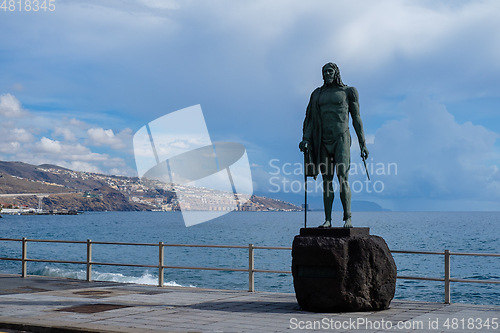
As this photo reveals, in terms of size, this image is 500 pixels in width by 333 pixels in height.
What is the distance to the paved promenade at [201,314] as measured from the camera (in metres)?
6.94

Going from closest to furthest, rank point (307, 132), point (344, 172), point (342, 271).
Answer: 1. point (342, 271)
2. point (344, 172)
3. point (307, 132)

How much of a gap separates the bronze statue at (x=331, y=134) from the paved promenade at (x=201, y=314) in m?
1.82

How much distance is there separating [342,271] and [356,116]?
271cm

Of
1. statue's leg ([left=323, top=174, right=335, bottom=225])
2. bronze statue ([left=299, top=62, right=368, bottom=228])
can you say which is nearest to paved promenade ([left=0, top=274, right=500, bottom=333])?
statue's leg ([left=323, top=174, right=335, bottom=225])

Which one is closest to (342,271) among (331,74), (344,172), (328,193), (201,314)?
(328,193)

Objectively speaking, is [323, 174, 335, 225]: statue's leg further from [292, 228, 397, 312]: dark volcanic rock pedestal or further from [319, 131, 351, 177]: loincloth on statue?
[292, 228, 397, 312]: dark volcanic rock pedestal

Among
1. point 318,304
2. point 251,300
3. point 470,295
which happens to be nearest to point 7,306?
point 251,300

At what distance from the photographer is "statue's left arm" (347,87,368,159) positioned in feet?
30.1

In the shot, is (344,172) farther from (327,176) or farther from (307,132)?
(307,132)

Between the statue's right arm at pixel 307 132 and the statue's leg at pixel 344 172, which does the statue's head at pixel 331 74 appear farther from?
the statue's leg at pixel 344 172

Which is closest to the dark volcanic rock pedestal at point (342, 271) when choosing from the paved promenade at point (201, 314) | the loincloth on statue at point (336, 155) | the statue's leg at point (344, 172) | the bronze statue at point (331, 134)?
the paved promenade at point (201, 314)

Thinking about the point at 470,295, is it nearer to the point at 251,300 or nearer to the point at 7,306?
the point at 251,300

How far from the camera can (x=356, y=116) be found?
9203mm

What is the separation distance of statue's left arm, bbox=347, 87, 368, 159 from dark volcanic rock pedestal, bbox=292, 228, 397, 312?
1.64 meters
